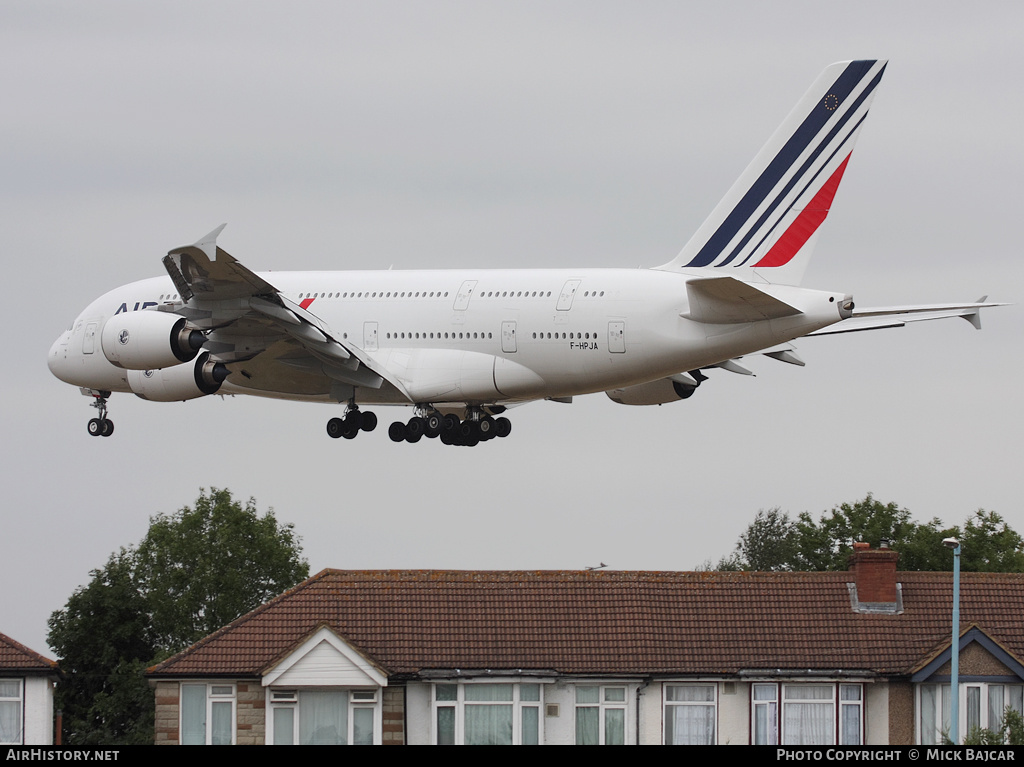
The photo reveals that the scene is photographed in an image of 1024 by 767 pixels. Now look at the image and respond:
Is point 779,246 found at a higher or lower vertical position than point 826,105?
lower

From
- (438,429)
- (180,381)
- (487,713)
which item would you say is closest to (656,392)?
(438,429)

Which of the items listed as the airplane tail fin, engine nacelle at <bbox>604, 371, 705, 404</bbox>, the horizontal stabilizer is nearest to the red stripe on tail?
the airplane tail fin

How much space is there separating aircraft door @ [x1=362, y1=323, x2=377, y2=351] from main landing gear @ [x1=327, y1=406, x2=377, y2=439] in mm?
1802

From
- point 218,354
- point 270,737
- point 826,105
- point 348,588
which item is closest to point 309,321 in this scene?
point 218,354

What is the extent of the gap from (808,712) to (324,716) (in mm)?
11659

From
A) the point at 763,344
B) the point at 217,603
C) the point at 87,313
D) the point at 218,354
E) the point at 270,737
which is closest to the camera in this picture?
the point at 270,737

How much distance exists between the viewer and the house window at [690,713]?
49.9 meters

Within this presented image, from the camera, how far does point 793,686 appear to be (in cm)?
5097

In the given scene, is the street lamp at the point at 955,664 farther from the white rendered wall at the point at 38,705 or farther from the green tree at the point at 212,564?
the green tree at the point at 212,564

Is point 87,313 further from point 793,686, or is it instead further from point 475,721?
point 793,686

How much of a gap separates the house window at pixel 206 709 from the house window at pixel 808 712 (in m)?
12.6

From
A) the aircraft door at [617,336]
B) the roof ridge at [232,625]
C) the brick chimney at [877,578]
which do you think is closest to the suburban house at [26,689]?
the roof ridge at [232,625]

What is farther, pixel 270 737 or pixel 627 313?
pixel 627 313

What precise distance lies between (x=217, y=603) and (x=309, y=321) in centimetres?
4988
